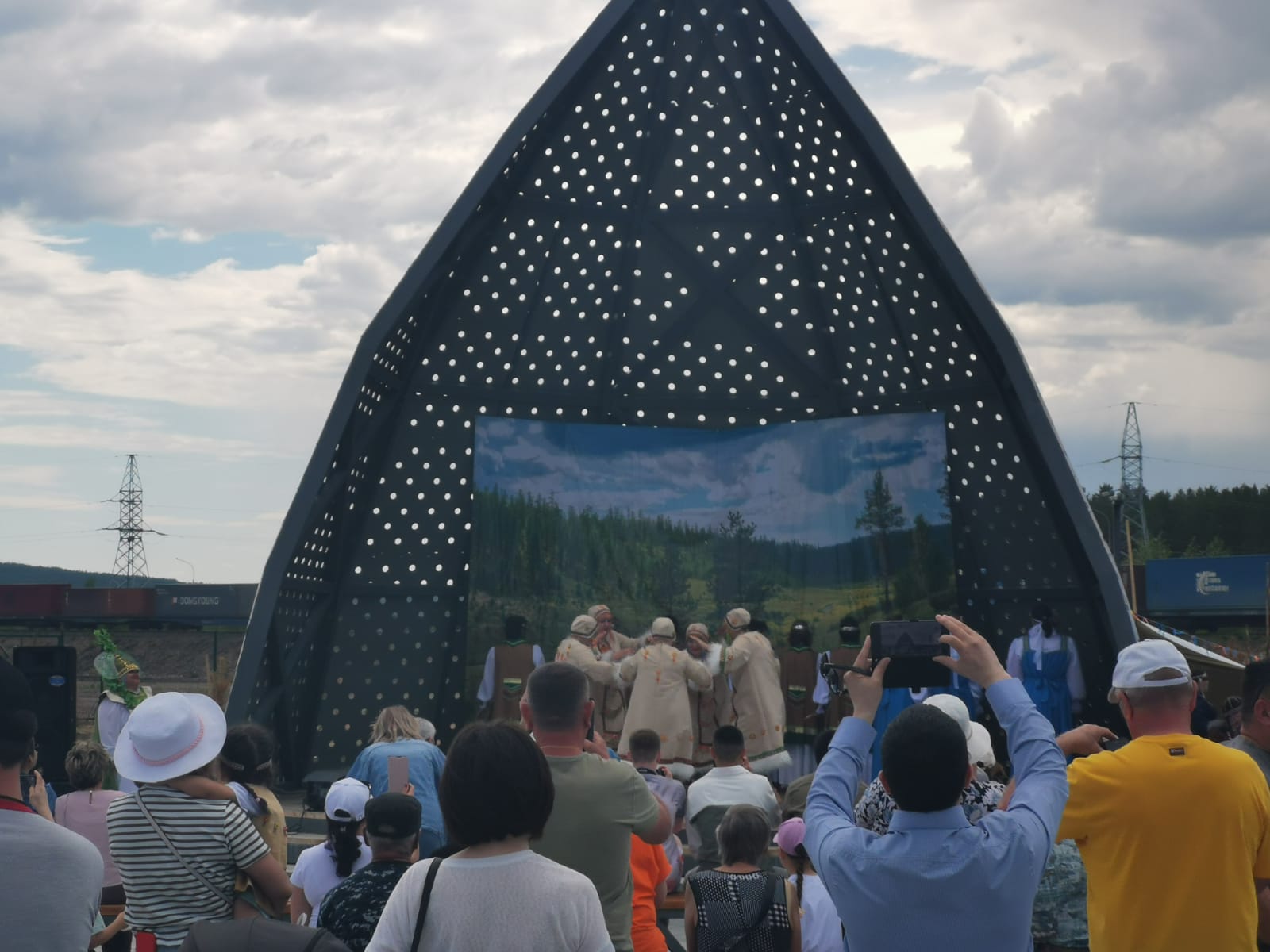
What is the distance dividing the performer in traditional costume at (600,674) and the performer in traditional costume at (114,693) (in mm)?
3889

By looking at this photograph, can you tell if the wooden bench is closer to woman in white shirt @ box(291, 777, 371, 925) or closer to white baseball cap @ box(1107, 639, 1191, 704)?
woman in white shirt @ box(291, 777, 371, 925)

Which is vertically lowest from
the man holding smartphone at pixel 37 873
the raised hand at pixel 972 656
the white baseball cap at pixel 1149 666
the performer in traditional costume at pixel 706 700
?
the performer in traditional costume at pixel 706 700

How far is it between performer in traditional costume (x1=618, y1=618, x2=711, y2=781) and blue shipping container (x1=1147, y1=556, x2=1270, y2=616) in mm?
24535

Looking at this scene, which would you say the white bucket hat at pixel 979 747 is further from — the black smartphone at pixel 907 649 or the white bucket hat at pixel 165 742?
the white bucket hat at pixel 165 742

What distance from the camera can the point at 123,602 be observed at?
40000 millimetres

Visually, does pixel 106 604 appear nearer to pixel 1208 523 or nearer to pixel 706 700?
pixel 706 700

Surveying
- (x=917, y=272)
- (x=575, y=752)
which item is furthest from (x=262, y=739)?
(x=917, y=272)

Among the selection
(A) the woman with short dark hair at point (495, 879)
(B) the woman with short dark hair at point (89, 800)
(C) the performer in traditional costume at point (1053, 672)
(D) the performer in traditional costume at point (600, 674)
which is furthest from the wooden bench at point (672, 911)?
(C) the performer in traditional costume at point (1053, 672)

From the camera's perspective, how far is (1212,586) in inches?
1337

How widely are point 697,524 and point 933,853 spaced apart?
36.7 feet

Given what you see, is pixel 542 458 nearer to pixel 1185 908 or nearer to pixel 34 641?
pixel 1185 908

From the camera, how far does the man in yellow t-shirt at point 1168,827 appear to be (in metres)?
3.42

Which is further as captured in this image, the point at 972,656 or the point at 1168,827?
the point at 1168,827

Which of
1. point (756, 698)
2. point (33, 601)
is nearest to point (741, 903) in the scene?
point (756, 698)
